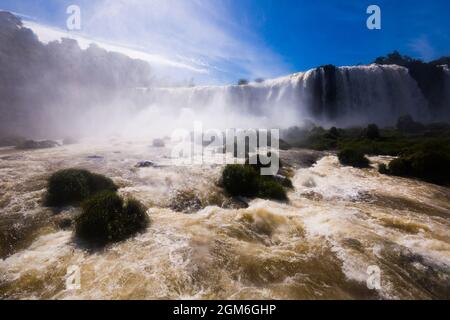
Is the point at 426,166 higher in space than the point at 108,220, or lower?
higher

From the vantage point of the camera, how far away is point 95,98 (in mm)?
74125

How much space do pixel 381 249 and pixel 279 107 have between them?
46.8 meters

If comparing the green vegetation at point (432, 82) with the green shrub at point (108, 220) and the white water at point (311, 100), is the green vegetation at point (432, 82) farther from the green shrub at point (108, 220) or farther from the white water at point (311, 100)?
the green shrub at point (108, 220)

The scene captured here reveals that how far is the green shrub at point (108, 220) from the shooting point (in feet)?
24.0

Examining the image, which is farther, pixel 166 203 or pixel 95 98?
pixel 95 98

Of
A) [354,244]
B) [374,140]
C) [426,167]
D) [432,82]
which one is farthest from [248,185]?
[432,82]

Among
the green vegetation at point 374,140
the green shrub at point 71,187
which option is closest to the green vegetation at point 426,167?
the green vegetation at point 374,140

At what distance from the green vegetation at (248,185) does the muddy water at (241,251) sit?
83 cm

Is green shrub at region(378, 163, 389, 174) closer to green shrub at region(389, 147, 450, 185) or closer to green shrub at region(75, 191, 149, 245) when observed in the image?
green shrub at region(389, 147, 450, 185)

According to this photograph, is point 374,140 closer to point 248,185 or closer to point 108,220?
point 248,185

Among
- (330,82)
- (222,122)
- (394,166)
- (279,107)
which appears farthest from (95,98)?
(394,166)

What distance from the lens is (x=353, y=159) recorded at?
64.4 ft

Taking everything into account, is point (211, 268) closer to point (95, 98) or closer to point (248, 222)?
point (248, 222)

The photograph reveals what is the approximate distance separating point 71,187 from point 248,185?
733 centimetres
